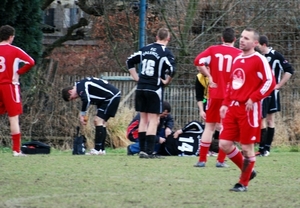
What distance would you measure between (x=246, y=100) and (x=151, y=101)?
4.65 meters

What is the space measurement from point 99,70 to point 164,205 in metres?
18.1

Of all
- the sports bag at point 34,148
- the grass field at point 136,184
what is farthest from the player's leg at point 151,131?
the sports bag at point 34,148

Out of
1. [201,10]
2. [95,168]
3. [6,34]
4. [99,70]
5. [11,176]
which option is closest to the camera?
[11,176]

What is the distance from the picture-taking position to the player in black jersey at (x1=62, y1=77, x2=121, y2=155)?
14.7 m

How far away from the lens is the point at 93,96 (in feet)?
48.7

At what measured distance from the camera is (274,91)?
15008 mm

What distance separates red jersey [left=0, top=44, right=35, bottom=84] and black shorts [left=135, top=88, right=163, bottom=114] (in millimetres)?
1854

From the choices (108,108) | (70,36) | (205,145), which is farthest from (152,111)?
(70,36)

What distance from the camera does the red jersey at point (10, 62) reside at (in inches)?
523

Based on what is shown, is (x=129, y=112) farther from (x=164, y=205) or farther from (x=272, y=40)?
(x=164, y=205)

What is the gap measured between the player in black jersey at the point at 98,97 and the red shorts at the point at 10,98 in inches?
54.5

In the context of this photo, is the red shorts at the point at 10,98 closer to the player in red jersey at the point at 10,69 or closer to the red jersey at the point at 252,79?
the player in red jersey at the point at 10,69

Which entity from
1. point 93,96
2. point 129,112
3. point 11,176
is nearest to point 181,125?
point 129,112

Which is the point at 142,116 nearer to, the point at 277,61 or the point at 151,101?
the point at 151,101
